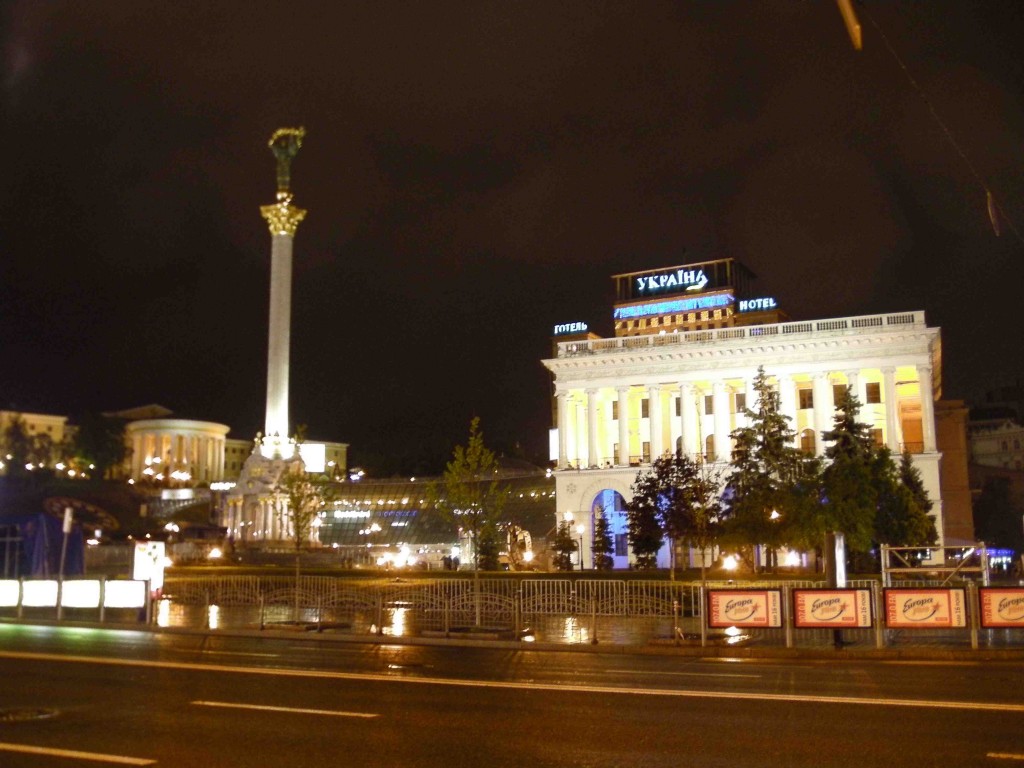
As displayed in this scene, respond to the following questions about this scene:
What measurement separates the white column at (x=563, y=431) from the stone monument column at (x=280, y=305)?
23.2m

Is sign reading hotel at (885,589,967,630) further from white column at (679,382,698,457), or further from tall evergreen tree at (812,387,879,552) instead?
white column at (679,382,698,457)

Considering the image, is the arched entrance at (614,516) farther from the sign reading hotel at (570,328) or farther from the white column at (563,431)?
the sign reading hotel at (570,328)

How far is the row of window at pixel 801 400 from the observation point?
260ft

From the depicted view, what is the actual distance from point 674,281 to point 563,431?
59040 mm

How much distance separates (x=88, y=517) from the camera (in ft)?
293

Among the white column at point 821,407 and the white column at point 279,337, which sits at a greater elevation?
the white column at point 279,337

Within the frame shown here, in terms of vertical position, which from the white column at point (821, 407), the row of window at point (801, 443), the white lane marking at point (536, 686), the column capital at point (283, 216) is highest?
the column capital at point (283, 216)

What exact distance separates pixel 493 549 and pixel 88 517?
49996 mm

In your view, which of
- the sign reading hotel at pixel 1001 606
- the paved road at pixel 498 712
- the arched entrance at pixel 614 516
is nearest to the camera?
the paved road at pixel 498 712

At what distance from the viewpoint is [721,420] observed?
267ft

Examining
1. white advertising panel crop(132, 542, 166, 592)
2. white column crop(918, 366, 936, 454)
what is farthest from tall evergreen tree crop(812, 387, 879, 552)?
white advertising panel crop(132, 542, 166, 592)

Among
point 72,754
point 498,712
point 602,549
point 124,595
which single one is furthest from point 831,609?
point 602,549

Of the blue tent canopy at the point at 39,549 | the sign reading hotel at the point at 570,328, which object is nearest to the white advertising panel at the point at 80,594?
the blue tent canopy at the point at 39,549

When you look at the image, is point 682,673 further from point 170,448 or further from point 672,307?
point 170,448
